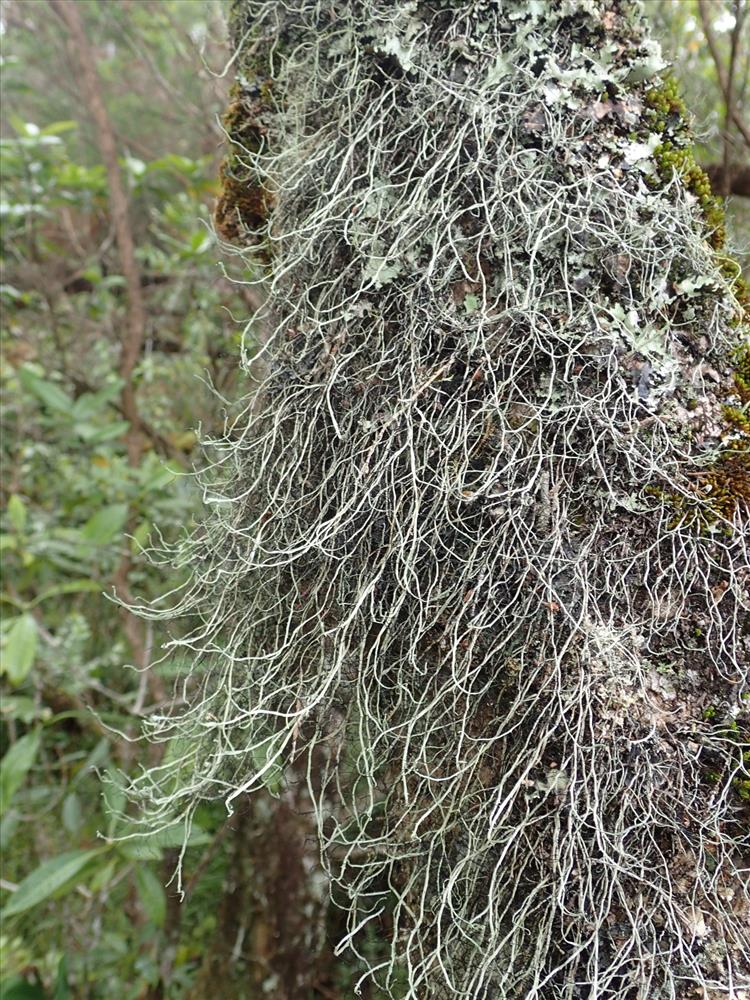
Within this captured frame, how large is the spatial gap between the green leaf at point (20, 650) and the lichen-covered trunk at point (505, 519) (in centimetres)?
79

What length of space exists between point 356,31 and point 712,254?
0.51 m

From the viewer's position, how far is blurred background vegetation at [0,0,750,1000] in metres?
1.66

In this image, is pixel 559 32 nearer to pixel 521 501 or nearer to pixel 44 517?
pixel 521 501

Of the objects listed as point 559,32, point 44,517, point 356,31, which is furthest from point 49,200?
point 559,32

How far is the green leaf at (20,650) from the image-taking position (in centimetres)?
153

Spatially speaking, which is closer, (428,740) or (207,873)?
(428,740)

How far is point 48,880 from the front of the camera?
A: 4.61 feet

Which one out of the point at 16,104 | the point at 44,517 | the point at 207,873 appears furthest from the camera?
the point at 16,104

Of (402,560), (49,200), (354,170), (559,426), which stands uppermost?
(354,170)

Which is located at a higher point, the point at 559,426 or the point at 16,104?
the point at 559,426

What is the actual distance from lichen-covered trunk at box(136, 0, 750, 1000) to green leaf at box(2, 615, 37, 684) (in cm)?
79

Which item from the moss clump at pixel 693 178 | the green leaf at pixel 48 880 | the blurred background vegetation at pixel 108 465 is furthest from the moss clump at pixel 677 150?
the green leaf at pixel 48 880

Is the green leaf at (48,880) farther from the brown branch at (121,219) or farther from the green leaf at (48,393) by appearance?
the green leaf at (48,393)

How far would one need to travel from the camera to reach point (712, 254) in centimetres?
83
